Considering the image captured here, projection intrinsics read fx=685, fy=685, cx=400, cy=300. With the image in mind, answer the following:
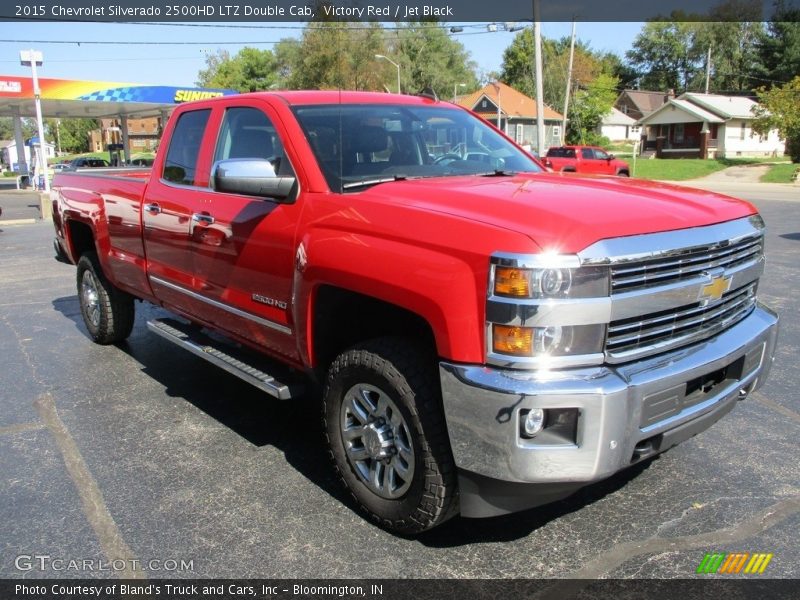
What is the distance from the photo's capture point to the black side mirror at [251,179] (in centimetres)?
337

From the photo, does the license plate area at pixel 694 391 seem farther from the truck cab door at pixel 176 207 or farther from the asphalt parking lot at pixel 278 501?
the truck cab door at pixel 176 207

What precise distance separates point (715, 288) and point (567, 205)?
2.51 feet

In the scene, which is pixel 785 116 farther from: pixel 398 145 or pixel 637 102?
pixel 398 145

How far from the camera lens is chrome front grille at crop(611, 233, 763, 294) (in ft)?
8.50

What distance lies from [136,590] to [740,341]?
286cm

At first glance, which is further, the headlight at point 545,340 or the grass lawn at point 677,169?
the grass lawn at point 677,169

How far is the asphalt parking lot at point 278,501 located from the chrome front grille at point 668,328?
0.94 meters

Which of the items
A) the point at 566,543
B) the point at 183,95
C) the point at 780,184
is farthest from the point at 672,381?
the point at 780,184

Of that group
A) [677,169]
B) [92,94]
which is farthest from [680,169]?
[92,94]

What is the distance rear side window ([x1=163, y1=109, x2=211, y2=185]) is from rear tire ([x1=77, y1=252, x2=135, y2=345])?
171 cm

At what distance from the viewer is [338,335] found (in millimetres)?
3484

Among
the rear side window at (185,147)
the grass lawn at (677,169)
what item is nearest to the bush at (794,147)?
the grass lawn at (677,169)

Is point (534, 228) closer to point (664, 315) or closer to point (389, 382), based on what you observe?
point (664, 315)

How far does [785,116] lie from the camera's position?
43.6 metres
